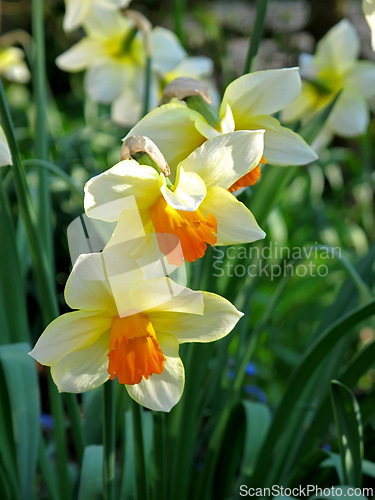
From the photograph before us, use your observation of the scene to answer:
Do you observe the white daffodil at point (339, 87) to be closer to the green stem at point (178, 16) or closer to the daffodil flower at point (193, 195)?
the green stem at point (178, 16)

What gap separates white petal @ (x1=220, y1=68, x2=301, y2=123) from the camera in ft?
2.27

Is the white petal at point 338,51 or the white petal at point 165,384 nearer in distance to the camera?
the white petal at point 165,384

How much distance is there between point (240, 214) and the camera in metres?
0.61

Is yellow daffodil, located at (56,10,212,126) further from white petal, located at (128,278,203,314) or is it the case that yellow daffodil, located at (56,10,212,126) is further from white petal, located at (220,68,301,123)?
Result: white petal, located at (128,278,203,314)

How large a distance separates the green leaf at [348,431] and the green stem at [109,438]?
0.32 meters

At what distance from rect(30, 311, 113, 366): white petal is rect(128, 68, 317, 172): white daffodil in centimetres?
21

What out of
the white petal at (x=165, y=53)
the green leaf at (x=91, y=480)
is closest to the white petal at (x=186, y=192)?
the green leaf at (x=91, y=480)

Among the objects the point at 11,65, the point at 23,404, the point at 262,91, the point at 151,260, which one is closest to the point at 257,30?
the point at 262,91

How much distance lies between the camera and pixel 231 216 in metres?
0.61

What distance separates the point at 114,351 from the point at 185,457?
423 millimetres

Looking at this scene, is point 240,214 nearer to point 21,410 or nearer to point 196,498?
point 21,410

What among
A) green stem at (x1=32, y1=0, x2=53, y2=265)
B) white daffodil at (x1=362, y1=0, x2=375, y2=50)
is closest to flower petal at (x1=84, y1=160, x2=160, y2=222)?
white daffodil at (x1=362, y1=0, x2=375, y2=50)

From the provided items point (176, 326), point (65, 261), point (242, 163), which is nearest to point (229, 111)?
point (242, 163)

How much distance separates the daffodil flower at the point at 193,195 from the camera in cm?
55
